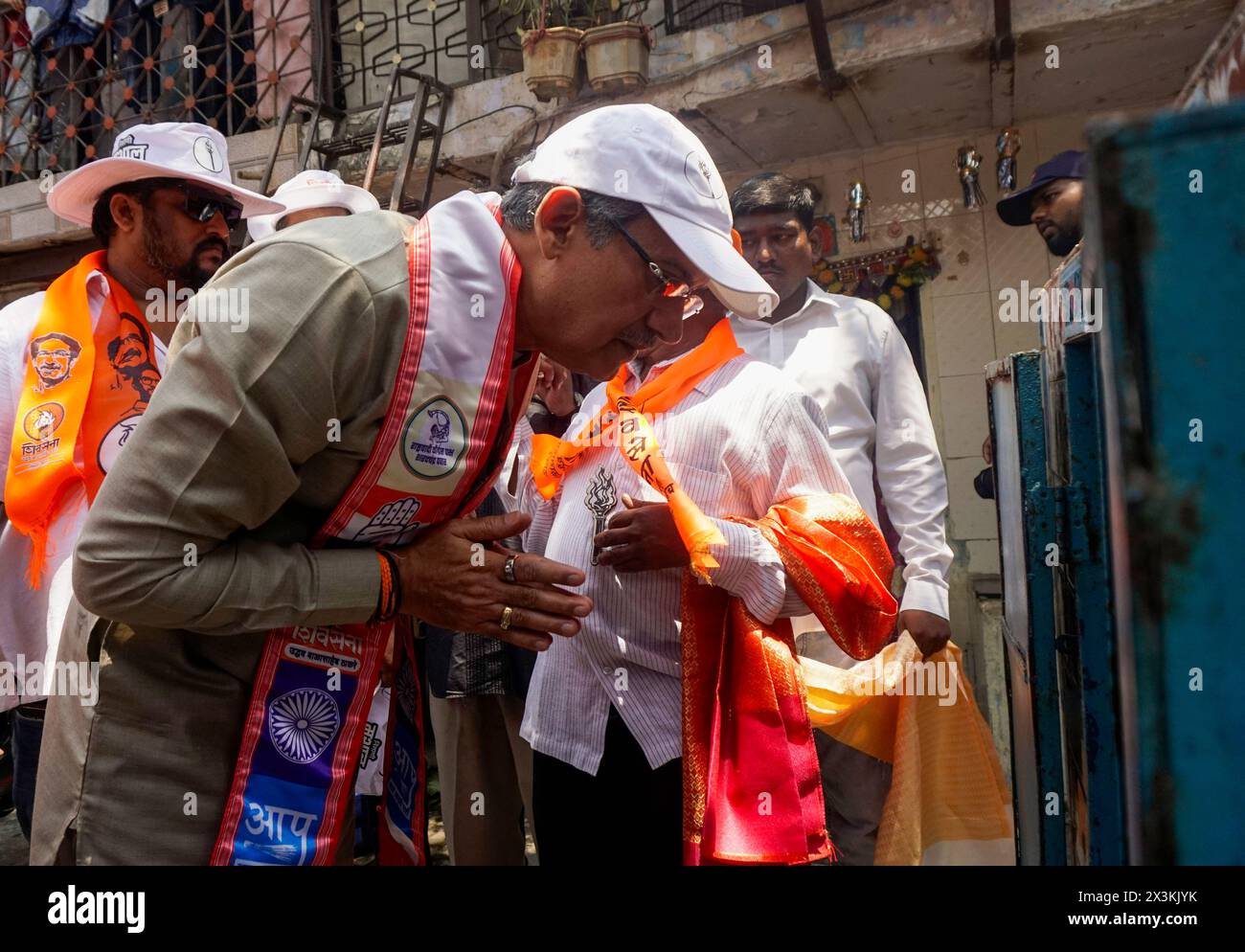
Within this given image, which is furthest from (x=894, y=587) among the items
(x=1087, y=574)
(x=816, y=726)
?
(x=1087, y=574)

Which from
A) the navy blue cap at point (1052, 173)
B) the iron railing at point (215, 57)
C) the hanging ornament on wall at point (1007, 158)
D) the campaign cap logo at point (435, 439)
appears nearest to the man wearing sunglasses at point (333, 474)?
the campaign cap logo at point (435, 439)

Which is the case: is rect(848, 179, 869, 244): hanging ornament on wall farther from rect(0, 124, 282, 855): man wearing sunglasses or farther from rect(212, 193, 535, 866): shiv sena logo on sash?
rect(212, 193, 535, 866): shiv sena logo on sash

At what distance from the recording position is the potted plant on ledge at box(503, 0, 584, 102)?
5.70 metres

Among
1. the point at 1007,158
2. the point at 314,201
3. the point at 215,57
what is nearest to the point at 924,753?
the point at 314,201

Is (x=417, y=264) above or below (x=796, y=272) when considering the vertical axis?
below

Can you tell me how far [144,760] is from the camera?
1.40 meters

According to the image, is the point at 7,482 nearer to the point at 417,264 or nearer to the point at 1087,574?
the point at 417,264

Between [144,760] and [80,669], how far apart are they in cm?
19

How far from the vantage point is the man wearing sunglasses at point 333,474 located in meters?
1.25

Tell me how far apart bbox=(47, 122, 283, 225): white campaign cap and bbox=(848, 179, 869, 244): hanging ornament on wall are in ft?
13.6

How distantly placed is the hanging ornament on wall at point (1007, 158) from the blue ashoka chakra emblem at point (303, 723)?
5.27 meters

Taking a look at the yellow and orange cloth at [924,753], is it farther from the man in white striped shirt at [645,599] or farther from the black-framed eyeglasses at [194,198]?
the black-framed eyeglasses at [194,198]

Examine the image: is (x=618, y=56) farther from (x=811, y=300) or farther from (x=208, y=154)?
(x=208, y=154)

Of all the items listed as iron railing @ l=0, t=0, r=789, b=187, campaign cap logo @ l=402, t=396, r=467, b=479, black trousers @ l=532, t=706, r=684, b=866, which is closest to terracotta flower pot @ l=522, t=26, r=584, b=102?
iron railing @ l=0, t=0, r=789, b=187
